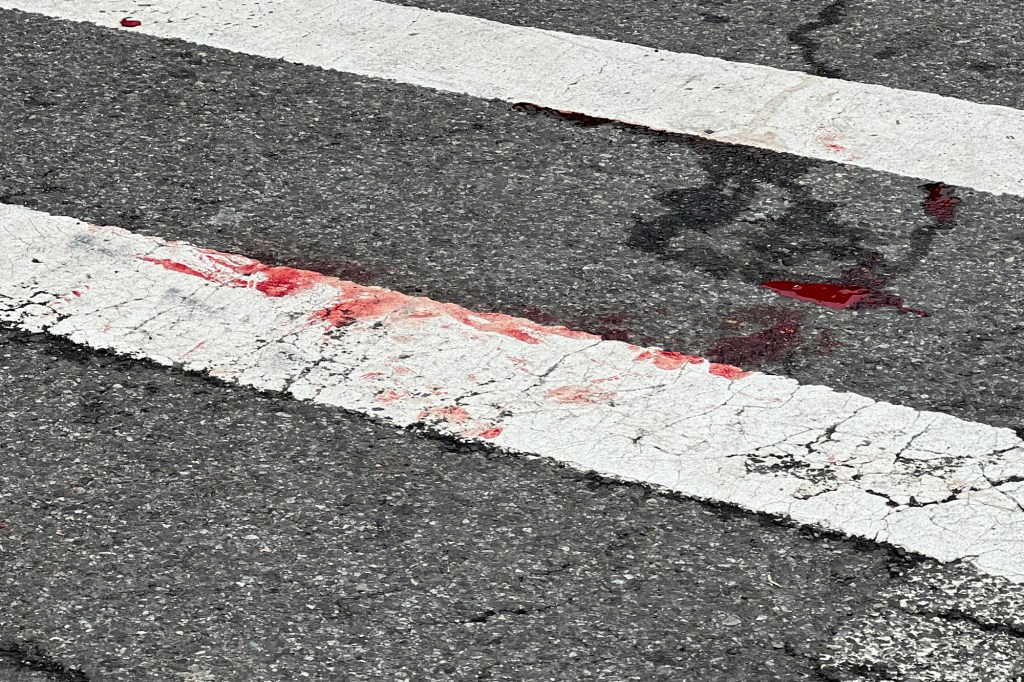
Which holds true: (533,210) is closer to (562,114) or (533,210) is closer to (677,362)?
(562,114)

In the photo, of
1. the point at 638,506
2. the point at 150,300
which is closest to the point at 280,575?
the point at 638,506

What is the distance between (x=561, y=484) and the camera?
9.00 feet

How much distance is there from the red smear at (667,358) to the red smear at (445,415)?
0.43 meters

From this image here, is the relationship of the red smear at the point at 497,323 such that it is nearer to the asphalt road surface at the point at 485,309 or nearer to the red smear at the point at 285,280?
the asphalt road surface at the point at 485,309

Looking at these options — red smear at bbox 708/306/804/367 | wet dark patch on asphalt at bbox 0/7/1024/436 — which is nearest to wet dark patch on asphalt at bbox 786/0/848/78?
wet dark patch on asphalt at bbox 0/7/1024/436

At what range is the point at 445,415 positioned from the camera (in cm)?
293

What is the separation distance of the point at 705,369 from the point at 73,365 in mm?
1402

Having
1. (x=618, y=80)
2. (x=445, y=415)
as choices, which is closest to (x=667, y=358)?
(x=445, y=415)

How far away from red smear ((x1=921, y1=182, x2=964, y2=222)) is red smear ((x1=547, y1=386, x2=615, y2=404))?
115 centimetres

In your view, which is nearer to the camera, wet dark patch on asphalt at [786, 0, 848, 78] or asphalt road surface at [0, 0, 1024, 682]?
asphalt road surface at [0, 0, 1024, 682]

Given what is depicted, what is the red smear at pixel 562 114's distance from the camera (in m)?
4.05

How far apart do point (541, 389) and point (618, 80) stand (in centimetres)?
158

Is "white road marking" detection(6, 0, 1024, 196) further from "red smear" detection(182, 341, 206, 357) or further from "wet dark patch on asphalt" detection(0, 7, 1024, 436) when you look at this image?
"red smear" detection(182, 341, 206, 357)

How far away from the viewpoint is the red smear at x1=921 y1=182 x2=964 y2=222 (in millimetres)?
3588
